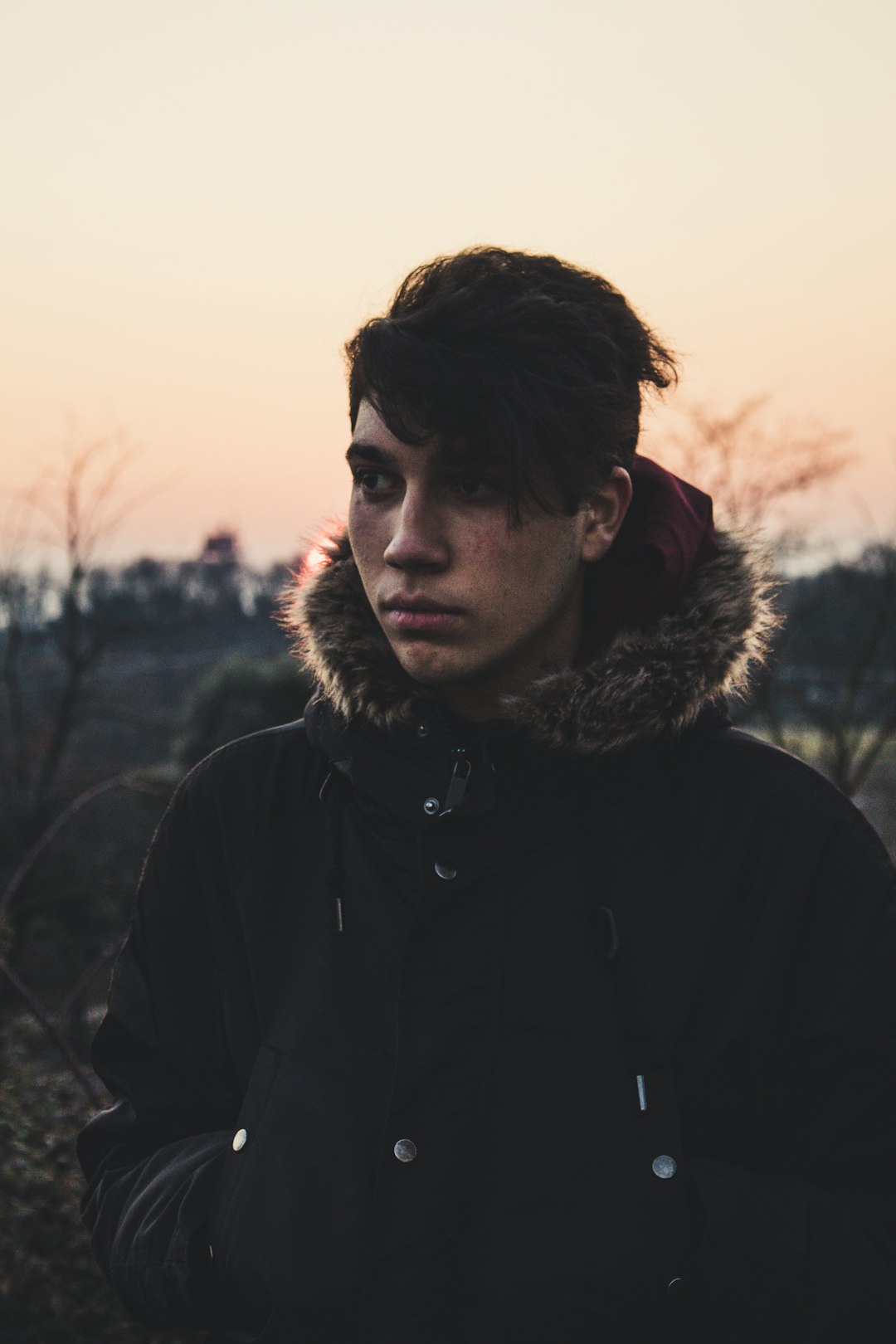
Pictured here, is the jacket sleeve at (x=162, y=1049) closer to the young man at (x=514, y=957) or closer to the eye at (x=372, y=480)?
the young man at (x=514, y=957)

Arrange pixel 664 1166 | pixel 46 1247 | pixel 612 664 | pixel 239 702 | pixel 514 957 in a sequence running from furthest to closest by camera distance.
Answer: pixel 239 702, pixel 46 1247, pixel 612 664, pixel 514 957, pixel 664 1166

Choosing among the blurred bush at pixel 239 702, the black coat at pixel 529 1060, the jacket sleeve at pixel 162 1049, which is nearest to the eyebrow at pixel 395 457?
the black coat at pixel 529 1060

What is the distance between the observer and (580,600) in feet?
5.99

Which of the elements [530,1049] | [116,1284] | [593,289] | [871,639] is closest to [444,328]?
[593,289]

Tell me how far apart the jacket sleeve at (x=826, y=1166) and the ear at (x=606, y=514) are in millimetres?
556

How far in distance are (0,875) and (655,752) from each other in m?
8.38

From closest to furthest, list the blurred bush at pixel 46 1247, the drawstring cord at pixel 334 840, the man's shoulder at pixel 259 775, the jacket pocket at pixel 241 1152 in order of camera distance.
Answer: the jacket pocket at pixel 241 1152 → the drawstring cord at pixel 334 840 → the man's shoulder at pixel 259 775 → the blurred bush at pixel 46 1247

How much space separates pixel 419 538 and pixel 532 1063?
0.74 m

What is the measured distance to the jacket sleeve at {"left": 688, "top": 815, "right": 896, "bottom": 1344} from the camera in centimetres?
148

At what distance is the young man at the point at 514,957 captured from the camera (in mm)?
1458

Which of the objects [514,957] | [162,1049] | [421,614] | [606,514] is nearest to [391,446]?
[421,614]

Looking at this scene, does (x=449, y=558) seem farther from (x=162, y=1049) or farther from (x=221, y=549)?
(x=221, y=549)

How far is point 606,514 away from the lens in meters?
1.73

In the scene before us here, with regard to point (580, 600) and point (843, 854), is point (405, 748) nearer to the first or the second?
point (580, 600)
